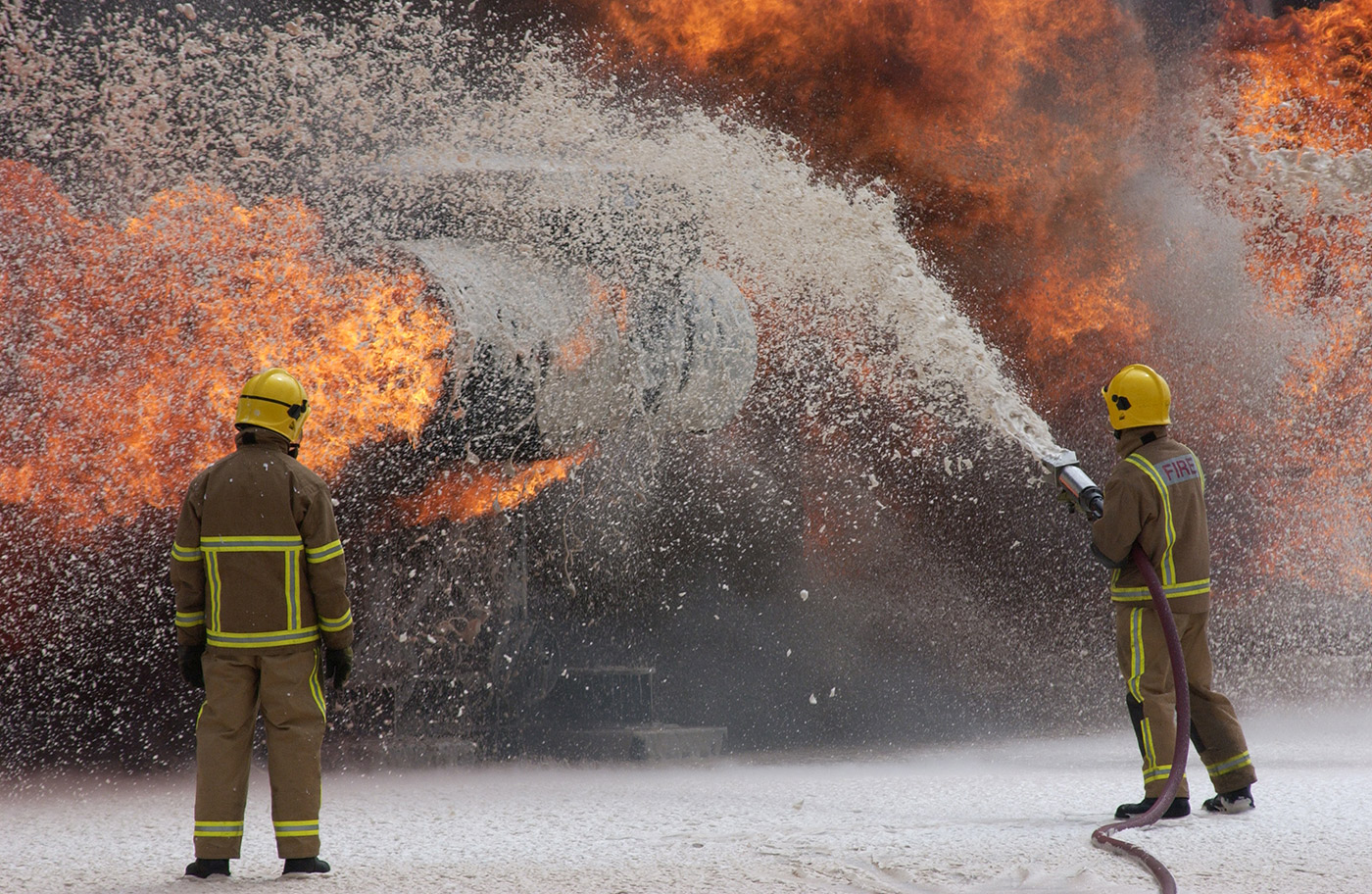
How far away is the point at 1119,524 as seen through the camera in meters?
3.55

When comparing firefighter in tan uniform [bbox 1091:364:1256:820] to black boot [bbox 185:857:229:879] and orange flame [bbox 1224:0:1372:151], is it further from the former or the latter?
orange flame [bbox 1224:0:1372:151]

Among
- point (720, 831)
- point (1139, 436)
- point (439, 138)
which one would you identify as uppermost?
point (439, 138)

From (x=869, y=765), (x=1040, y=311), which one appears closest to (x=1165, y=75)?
(x=1040, y=311)

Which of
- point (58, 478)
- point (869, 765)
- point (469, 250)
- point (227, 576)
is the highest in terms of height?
point (469, 250)

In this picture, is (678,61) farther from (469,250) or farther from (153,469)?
(153,469)

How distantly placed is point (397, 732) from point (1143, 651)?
3.45m

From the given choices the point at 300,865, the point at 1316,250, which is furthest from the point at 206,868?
the point at 1316,250

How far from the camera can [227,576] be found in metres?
2.93

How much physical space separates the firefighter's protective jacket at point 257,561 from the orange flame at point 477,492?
219 centimetres

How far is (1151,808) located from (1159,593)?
68 centimetres

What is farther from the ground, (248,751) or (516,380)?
(516,380)

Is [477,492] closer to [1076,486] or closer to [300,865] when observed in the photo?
[300,865]

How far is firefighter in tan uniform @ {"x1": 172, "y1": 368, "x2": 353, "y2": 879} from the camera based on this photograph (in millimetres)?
2875

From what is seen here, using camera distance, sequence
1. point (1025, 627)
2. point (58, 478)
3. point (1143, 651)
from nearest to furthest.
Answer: point (1143, 651)
point (58, 478)
point (1025, 627)
